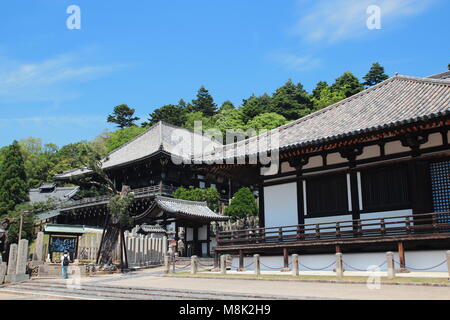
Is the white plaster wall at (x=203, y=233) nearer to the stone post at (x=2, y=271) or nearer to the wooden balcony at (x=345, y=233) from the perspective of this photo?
the wooden balcony at (x=345, y=233)

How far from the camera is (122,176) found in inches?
1813

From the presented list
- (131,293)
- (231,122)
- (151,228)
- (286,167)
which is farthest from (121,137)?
(131,293)

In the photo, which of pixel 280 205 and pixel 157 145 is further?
pixel 157 145

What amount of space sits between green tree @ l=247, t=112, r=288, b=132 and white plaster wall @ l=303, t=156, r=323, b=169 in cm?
3871

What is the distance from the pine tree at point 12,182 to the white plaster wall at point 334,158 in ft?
111

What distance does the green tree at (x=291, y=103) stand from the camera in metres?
65.1

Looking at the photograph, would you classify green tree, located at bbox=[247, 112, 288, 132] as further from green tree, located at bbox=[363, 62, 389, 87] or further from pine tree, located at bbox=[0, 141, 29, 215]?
pine tree, located at bbox=[0, 141, 29, 215]

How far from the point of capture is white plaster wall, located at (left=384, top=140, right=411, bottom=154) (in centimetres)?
1641

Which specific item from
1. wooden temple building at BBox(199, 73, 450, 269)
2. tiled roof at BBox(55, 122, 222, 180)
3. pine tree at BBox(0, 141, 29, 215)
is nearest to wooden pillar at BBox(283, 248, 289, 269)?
wooden temple building at BBox(199, 73, 450, 269)

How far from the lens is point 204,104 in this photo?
290ft

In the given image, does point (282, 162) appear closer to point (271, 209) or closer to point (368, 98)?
point (271, 209)

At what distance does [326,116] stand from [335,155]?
10.3ft

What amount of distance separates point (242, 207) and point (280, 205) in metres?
11.8

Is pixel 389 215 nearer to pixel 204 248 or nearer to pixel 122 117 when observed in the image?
pixel 204 248
